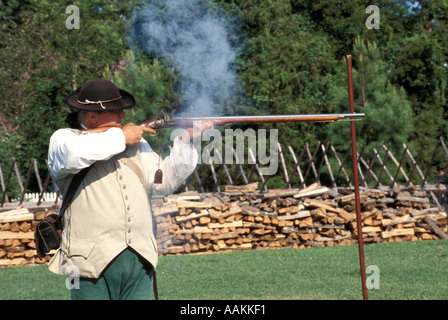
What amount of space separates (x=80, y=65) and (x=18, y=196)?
22.9 ft

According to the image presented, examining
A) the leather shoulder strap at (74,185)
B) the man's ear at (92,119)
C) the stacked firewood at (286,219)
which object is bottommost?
the stacked firewood at (286,219)

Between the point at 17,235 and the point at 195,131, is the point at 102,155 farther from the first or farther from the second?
the point at 17,235

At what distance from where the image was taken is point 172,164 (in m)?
3.76

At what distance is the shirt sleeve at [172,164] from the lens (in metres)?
3.74

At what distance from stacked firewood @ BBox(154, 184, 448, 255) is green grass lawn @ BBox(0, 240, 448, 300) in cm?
64

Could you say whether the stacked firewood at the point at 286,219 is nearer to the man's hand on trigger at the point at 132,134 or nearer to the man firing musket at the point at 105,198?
the man firing musket at the point at 105,198

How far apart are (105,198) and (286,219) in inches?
357

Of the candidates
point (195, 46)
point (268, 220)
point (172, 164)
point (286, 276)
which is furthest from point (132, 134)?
point (195, 46)

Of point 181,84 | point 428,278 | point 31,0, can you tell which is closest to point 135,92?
point 181,84

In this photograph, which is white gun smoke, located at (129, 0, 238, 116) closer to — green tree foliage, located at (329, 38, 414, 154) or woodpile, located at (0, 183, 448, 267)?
green tree foliage, located at (329, 38, 414, 154)

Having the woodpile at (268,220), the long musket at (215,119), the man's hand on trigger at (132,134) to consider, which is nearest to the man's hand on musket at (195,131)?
the long musket at (215,119)

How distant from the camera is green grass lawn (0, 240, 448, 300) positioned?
7406 mm

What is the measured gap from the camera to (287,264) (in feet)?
32.1
